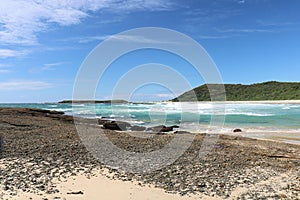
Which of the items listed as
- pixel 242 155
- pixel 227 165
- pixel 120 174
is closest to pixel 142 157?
pixel 120 174

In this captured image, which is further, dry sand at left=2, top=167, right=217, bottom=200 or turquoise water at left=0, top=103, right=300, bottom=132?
turquoise water at left=0, top=103, right=300, bottom=132

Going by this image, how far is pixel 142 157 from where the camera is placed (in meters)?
11.4

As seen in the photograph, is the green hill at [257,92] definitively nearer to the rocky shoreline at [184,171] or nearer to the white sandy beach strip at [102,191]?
the rocky shoreline at [184,171]

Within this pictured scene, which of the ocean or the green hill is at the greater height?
the green hill

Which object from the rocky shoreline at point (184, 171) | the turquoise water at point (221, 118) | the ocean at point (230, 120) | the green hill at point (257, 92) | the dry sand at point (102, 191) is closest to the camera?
the dry sand at point (102, 191)

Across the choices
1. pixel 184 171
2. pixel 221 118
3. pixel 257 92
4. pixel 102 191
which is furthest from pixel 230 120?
pixel 257 92

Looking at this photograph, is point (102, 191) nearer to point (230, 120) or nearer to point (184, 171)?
point (184, 171)

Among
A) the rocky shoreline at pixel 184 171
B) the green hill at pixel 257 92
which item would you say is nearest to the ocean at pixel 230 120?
the rocky shoreline at pixel 184 171

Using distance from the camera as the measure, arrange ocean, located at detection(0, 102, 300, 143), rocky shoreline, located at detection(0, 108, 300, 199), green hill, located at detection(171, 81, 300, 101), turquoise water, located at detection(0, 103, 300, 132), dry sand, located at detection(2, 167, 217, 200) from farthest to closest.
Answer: green hill, located at detection(171, 81, 300, 101) < turquoise water, located at detection(0, 103, 300, 132) < ocean, located at detection(0, 102, 300, 143) < rocky shoreline, located at detection(0, 108, 300, 199) < dry sand, located at detection(2, 167, 217, 200)

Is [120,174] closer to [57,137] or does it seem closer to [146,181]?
[146,181]

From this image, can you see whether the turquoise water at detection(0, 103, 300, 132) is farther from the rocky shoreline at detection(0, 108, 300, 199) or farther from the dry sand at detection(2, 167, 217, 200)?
the dry sand at detection(2, 167, 217, 200)

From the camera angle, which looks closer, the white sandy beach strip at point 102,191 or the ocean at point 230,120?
the white sandy beach strip at point 102,191

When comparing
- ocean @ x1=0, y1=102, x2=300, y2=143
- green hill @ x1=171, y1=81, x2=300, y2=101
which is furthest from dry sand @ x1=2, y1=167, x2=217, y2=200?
green hill @ x1=171, y1=81, x2=300, y2=101

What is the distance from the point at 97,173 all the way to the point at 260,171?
5.34m
